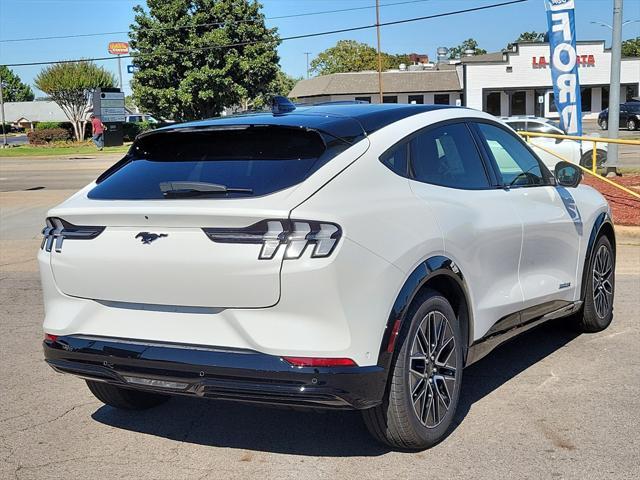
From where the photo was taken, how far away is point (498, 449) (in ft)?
13.2

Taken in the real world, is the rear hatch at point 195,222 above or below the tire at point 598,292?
above

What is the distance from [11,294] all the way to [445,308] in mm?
5819

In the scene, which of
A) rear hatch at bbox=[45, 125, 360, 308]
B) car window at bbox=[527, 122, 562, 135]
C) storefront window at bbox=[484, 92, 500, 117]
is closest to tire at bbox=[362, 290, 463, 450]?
rear hatch at bbox=[45, 125, 360, 308]

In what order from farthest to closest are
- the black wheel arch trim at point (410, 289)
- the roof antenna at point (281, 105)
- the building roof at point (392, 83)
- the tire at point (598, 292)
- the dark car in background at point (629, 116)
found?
the building roof at point (392, 83)
the dark car in background at point (629, 116)
the tire at point (598, 292)
the roof antenna at point (281, 105)
the black wheel arch trim at point (410, 289)

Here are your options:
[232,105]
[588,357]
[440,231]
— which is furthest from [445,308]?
[232,105]

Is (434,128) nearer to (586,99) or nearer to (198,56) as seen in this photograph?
(198,56)

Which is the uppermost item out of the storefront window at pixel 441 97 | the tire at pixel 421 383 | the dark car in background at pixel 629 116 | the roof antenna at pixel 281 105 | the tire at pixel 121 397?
the roof antenna at pixel 281 105

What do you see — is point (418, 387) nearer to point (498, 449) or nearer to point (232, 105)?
point (498, 449)

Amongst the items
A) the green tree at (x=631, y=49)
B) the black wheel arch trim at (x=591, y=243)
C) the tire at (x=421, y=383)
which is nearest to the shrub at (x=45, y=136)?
the black wheel arch trim at (x=591, y=243)

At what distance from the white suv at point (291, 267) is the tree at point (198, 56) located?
139 feet

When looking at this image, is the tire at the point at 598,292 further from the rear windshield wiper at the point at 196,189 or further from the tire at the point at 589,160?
the tire at the point at 589,160

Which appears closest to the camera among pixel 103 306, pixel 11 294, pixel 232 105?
pixel 103 306

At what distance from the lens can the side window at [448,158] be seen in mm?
4223

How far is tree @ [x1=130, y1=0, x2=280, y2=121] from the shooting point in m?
45.9
